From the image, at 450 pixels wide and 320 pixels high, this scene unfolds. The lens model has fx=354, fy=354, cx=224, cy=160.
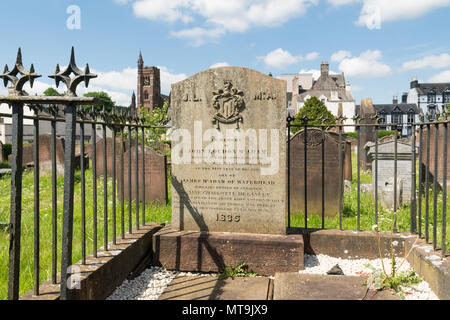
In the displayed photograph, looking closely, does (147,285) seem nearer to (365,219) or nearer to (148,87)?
(365,219)

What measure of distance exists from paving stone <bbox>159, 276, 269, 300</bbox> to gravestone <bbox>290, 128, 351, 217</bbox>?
339 cm

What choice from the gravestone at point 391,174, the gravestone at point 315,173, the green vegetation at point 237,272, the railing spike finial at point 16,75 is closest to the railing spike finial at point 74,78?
the railing spike finial at point 16,75

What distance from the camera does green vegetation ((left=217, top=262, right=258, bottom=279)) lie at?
13.1 feet

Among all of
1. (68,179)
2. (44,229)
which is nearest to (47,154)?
(44,229)

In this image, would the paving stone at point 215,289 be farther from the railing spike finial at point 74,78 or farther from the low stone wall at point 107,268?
the railing spike finial at point 74,78

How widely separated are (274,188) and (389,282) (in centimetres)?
153

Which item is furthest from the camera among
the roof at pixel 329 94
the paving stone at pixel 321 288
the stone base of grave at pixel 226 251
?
the roof at pixel 329 94

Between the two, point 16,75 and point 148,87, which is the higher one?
point 148,87

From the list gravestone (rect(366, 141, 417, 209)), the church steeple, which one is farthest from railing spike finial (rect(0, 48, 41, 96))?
the church steeple

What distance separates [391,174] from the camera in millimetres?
9320

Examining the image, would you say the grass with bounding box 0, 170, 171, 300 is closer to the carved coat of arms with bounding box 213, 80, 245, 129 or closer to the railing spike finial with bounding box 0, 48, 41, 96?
the railing spike finial with bounding box 0, 48, 41, 96

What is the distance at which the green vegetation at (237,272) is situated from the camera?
3996 millimetres

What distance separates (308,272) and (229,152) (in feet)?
5.43

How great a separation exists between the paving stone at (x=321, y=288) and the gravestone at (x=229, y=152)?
0.84 m
